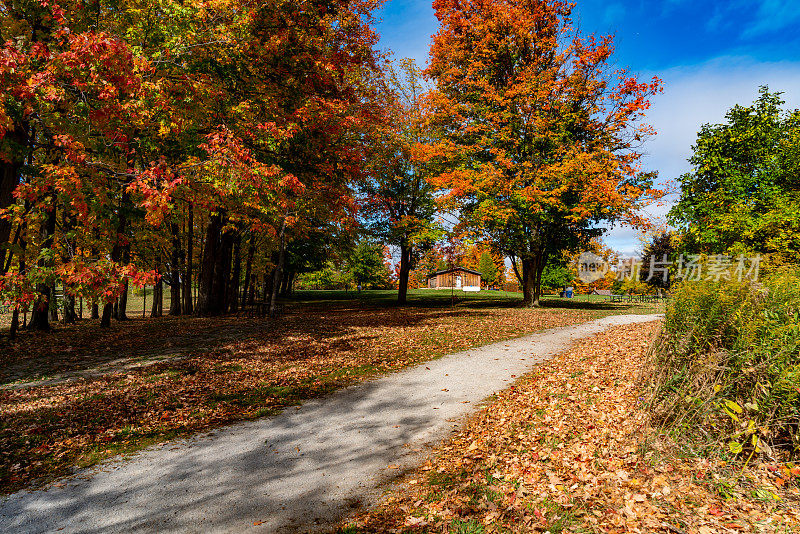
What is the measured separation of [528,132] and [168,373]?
66.5 ft

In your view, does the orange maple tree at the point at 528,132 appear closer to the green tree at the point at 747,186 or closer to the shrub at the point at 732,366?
the green tree at the point at 747,186

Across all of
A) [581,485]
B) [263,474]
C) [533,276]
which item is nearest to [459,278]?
[533,276]

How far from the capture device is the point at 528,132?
2138cm

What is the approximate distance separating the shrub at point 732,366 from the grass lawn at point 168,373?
626 centimetres

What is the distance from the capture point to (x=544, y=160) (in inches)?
806

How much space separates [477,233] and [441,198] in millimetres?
2994

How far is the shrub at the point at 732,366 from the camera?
4207mm

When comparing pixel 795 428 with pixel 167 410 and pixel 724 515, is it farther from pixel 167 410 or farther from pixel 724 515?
pixel 167 410

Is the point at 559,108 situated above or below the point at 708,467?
above

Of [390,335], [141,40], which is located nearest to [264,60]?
[141,40]

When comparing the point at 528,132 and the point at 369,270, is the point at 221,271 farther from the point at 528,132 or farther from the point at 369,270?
the point at 369,270

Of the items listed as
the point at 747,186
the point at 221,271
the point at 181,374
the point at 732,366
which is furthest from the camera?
the point at 221,271

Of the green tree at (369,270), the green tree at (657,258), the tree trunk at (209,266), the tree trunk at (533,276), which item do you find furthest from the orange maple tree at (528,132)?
the green tree at (369,270)

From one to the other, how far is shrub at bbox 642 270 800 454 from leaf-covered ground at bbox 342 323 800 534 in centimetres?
Answer: 35
